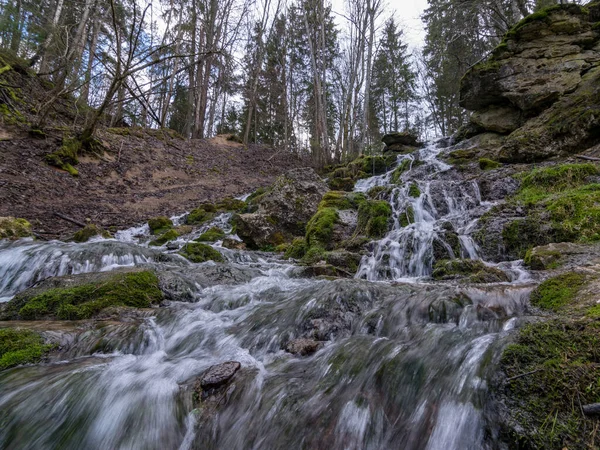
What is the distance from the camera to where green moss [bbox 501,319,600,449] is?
1340 mm

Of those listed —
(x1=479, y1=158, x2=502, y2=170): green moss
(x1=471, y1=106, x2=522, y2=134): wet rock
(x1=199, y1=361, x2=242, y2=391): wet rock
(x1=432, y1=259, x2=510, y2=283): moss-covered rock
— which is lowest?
(x1=199, y1=361, x2=242, y2=391): wet rock

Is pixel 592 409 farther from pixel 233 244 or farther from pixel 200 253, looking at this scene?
pixel 233 244

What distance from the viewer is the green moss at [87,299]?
379cm

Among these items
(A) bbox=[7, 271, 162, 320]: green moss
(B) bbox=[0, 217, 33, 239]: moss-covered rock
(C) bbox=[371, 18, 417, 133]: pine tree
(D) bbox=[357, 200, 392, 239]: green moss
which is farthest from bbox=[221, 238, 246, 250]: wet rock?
(C) bbox=[371, 18, 417, 133]: pine tree

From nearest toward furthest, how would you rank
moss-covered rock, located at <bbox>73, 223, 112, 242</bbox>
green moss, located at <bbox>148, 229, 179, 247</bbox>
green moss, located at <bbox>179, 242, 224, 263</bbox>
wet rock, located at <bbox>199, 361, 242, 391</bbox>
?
wet rock, located at <bbox>199, 361, 242, 391</bbox>, green moss, located at <bbox>179, 242, 224, 263</bbox>, moss-covered rock, located at <bbox>73, 223, 112, 242</bbox>, green moss, located at <bbox>148, 229, 179, 247</bbox>

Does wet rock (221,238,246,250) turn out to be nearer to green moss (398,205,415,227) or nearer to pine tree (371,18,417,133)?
green moss (398,205,415,227)

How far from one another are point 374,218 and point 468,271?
2919mm

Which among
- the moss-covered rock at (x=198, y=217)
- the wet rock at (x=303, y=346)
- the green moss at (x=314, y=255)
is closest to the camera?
the wet rock at (x=303, y=346)

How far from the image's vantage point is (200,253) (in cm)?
709

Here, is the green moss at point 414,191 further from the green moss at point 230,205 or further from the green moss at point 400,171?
the green moss at point 230,205

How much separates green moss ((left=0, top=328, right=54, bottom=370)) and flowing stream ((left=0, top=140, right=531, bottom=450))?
14cm

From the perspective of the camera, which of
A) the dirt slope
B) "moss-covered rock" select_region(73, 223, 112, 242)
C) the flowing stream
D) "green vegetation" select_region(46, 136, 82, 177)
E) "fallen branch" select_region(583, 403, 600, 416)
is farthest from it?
"green vegetation" select_region(46, 136, 82, 177)

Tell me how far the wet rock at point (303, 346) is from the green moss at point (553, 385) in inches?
59.0

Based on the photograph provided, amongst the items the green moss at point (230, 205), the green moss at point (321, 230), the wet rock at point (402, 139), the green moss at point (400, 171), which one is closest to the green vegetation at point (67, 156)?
the green moss at point (230, 205)
